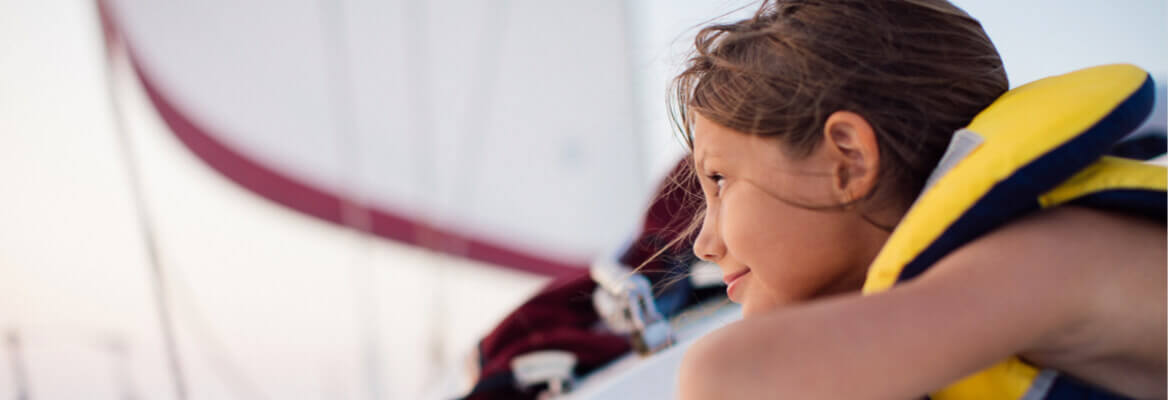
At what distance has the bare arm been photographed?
0.97ft

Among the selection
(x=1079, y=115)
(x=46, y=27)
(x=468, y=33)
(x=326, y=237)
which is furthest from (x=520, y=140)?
(x=1079, y=115)

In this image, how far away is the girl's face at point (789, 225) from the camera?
0.48 meters

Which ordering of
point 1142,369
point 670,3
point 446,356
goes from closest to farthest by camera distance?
point 1142,369 → point 670,3 → point 446,356

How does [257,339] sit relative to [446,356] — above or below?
above

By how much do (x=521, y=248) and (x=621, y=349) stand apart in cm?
128

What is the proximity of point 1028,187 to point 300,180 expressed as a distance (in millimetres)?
2112

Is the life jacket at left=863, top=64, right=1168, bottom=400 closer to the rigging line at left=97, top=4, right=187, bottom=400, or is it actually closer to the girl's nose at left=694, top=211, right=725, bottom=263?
the girl's nose at left=694, top=211, right=725, bottom=263

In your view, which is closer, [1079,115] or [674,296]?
[1079,115]

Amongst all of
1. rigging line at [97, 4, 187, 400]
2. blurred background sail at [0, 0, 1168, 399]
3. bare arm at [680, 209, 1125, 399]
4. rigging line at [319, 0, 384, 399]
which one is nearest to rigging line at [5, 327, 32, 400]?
blurred background sail at [0, 0, 1168, 399]

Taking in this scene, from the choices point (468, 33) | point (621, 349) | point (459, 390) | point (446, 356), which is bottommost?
point (446, 356)

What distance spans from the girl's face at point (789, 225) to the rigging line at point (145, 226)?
134cm

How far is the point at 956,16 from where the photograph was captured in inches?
20.3

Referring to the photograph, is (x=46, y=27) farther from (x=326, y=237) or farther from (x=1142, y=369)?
(x=1142, y=369)

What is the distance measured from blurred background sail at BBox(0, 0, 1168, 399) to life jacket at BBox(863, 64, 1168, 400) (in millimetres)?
773
